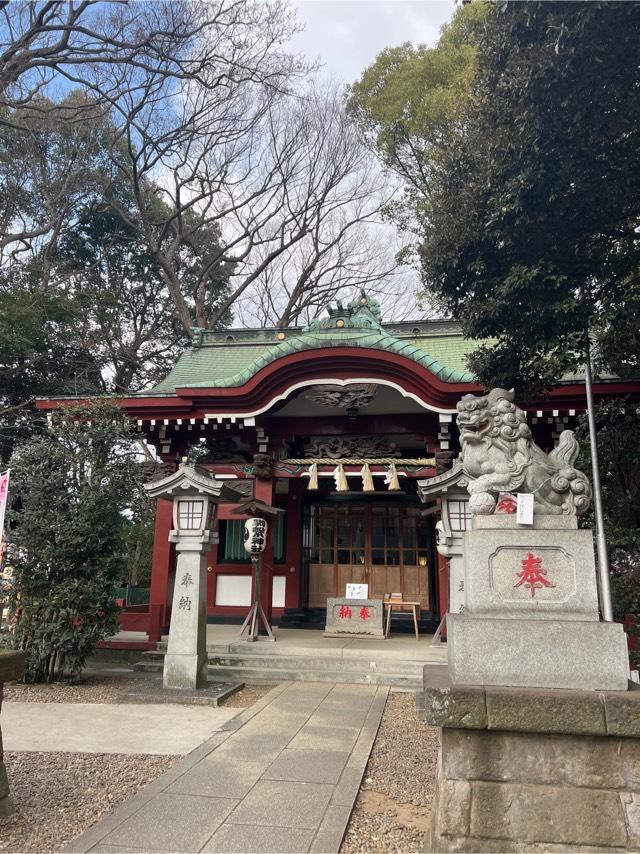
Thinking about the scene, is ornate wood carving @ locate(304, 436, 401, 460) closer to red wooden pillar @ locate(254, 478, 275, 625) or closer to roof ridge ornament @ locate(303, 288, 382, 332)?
red wooden pillar @ locate(254, 478, 275, 625)

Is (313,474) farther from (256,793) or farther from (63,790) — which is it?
(63,790)

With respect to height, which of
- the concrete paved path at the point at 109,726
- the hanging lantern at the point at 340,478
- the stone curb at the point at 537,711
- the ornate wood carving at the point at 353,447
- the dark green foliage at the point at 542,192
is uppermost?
the dark green foliage at the point at 542,192

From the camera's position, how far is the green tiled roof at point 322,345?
916 cm

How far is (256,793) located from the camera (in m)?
3.71

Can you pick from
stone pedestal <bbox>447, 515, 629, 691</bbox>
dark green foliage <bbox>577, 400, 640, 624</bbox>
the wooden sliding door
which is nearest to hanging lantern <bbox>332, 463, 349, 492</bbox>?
the wooden sliding door

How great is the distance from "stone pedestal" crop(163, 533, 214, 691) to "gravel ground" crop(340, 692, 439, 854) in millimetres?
2416

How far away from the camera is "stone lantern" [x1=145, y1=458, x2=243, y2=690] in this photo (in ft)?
22.1

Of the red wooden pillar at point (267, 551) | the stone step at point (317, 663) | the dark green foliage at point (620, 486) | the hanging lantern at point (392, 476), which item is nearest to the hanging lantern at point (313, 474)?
the red wooden pillar at point (267, 551)

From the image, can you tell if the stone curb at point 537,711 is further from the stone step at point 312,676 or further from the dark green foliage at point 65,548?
the dark green foliage at point 65,548

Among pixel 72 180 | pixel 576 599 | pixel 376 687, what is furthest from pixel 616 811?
pixel 72 180

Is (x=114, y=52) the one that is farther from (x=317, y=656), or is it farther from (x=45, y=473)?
(x=317, y=656)

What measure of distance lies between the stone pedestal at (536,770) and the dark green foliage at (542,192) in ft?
14.1

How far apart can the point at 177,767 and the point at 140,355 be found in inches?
682

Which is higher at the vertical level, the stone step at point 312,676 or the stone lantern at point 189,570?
the stone lantern at point 189,570
